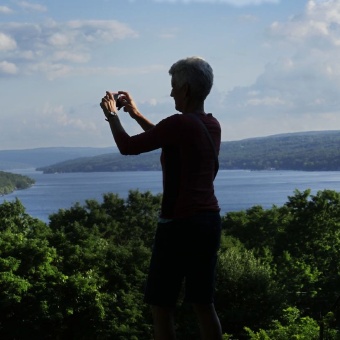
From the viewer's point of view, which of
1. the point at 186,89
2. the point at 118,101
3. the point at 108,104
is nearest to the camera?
the point at 186,89

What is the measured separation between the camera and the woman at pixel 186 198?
368cm

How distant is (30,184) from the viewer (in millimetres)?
190500

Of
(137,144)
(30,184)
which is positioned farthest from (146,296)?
(30,184)

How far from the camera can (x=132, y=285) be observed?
31.7 meters

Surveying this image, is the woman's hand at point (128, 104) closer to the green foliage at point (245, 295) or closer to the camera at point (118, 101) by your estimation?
the camera at point (118, 101)

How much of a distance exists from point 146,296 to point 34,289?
24910 mm

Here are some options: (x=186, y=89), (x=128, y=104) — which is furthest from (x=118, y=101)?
(x=186, y=89)

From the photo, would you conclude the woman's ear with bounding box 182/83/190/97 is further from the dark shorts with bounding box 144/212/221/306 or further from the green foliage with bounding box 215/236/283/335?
the green foliage with bounding box 215/236/283/335

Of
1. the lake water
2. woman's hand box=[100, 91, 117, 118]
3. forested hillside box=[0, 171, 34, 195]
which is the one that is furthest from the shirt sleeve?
forested hillside box=[0, 171, 34, 195]

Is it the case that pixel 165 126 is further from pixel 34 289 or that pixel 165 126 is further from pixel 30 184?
pixel 30 184

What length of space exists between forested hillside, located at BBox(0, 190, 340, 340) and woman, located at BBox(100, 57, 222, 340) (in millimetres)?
15441

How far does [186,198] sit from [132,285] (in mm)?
28435

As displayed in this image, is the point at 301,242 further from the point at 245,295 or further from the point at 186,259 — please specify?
the point at 186,259

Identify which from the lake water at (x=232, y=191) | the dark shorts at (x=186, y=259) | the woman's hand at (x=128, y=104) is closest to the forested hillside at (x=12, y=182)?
the lake water at (x=232, y=191)
